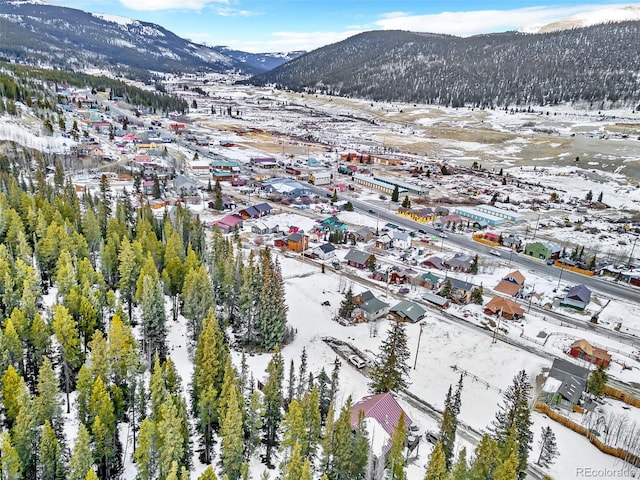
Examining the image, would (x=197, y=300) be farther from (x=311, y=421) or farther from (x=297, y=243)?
(x=297, y=243)

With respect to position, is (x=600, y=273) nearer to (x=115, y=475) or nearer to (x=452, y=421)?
(x=452, y=421)

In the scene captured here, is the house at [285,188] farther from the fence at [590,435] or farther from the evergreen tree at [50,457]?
the evergreen tree at [50,457]

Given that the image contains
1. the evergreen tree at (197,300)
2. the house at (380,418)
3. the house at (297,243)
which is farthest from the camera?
the house at (297,243)

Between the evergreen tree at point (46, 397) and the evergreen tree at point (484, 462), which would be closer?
the evergreen tree at point (484, 462)

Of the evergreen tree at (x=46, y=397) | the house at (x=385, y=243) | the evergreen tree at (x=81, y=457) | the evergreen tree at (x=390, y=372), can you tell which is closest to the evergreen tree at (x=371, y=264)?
the house at (x=385, y=243)

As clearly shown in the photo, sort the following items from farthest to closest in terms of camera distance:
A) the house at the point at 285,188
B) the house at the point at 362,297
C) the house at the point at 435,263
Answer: the house at the point at 285,188, the house at the point at 435,263, the house at the point at 362,297

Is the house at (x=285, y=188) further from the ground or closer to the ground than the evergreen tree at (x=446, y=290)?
further from the ground
